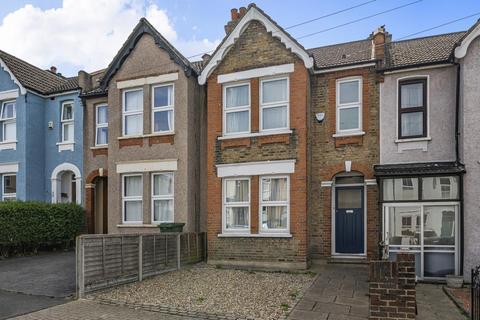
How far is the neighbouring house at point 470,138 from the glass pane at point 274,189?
15.7 feet

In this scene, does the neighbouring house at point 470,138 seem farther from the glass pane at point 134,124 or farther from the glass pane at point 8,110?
the glass pane at point 8,110

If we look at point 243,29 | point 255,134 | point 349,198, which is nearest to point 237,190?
point 255,134

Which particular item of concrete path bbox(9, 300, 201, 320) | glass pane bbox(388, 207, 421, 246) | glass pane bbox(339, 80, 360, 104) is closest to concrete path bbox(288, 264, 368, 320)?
glass pane bbox(388, 207, 421, 246)

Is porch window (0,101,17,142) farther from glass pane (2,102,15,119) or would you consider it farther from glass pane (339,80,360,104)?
glass pane (339,80,360,104)

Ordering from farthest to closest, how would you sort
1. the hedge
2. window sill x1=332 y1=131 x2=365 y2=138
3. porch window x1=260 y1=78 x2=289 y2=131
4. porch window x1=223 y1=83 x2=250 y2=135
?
1. the hedge
2. porch window x1=223 y1=83 x2=250 y2=135
3. porch window x1=260 y1=78 x2=289 y2=131
4. window sill x1=332 y1=131 x2=365 y2=138

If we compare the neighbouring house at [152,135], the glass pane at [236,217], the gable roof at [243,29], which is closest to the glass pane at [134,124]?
the neighbouring house at [152,135]

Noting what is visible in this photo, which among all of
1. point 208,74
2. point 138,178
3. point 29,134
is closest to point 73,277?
point 138,178

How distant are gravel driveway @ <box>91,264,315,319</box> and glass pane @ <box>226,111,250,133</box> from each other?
4507mm

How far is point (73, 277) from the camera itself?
11.0 metres

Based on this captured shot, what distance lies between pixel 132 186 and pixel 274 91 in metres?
6.16

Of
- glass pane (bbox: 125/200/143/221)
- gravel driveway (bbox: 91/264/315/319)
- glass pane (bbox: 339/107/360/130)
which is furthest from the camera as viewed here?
glass pane (bbox: 125/200/143/221)

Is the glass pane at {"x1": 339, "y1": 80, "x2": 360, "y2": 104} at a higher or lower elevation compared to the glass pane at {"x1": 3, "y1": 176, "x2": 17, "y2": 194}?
higher

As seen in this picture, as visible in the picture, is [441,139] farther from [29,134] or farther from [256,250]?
[29,134]

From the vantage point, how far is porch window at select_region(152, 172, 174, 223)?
14.2 meters
